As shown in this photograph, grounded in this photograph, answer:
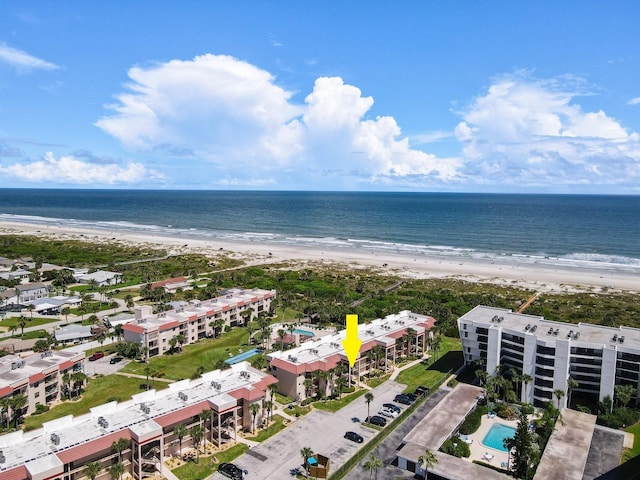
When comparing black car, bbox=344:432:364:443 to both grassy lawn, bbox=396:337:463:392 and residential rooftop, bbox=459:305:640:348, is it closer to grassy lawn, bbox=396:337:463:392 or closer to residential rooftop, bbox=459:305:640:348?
grassy lawn, bbox=396:337:463:392

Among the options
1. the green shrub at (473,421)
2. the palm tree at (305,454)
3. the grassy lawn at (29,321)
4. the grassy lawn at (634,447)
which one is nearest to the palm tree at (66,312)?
the grassy lawn at (29,321)

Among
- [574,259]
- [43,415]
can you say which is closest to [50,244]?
[43,415]

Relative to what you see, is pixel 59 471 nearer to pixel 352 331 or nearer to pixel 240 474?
pixel 240 474

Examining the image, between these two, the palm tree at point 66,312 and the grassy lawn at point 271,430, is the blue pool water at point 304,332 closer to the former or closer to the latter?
the grassy lawn at point 271,430

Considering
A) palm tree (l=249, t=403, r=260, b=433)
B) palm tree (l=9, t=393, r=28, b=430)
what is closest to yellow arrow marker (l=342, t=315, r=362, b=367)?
palm tree (l=249, t=403, r=260, b=433)

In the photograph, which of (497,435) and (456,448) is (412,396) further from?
(456,448)

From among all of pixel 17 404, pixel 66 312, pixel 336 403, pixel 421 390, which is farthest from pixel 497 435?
pixel 66 312
